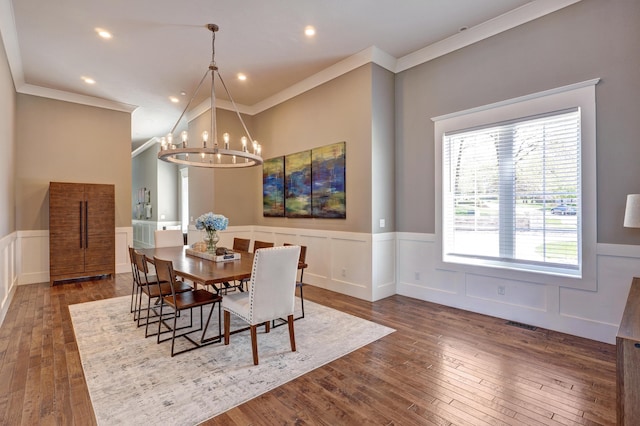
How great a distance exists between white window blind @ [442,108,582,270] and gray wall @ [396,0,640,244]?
229 millimetres

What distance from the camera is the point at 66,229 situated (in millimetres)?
5621

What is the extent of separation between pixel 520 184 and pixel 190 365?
3.76 meters

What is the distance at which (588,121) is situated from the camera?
10.1ft

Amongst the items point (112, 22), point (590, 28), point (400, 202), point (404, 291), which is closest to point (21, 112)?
point (112, 22)

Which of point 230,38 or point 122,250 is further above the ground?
point 230,38

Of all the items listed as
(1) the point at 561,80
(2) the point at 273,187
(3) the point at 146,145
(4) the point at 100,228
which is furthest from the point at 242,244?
(3) the point at 146,145

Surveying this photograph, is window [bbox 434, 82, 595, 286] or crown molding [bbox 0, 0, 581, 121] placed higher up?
crown molding [bbox 0, 0, 581, 121]

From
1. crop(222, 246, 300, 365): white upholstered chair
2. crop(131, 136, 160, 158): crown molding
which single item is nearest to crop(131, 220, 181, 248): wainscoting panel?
crop(131, 136, 160, 158): crown molding

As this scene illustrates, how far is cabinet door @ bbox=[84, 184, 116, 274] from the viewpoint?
229 inches

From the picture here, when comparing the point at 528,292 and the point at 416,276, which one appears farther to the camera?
the point at 416,276

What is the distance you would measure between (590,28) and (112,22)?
501cm

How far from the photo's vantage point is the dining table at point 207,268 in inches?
106

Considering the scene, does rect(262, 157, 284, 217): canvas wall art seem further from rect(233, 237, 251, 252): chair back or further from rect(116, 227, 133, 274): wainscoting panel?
rect(116, 227, 133, 274): wainscoting panel

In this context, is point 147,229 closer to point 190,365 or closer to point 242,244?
point 242,244
